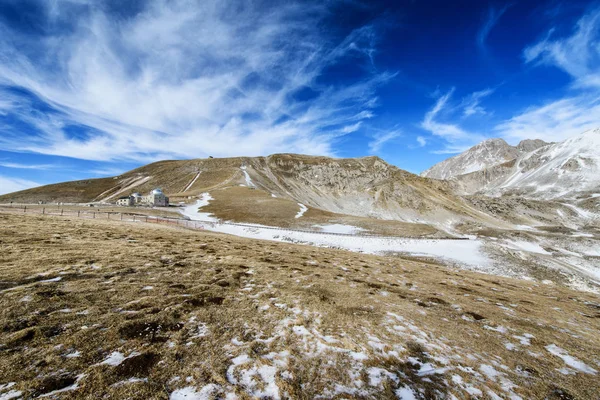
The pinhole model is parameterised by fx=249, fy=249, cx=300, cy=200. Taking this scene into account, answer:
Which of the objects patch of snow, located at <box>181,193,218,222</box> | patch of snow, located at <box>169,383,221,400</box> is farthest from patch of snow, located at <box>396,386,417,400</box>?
patch of snow, located at <box>181,193,218,222</box>

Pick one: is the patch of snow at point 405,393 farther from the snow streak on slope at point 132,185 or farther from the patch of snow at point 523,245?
the snow streak on slope at point 132,185

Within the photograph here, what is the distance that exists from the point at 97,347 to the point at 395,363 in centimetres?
642

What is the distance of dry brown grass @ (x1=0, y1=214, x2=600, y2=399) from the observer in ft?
15.0

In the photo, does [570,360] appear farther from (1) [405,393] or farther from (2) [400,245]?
(2) [400,245]

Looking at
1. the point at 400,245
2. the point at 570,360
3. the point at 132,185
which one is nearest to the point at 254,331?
the point at 570,360

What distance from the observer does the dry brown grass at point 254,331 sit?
459cm

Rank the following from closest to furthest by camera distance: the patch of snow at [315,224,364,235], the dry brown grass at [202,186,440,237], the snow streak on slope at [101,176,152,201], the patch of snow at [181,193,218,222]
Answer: the patch of snow at [315,224,364,235], the dry brown grass at [202,186,440,237], the patch of snow at [181,193,218,222], the snow streak on slope at [101,176,152,201]

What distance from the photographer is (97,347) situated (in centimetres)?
511

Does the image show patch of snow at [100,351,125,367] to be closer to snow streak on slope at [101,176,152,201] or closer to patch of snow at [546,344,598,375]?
patch of snow at [546,344,598,375]

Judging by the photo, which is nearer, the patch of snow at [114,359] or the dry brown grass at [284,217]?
the patch of snow at [114,359]

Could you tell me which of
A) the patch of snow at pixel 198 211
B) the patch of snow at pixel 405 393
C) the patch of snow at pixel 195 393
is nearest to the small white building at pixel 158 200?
the patch of snow at pixel 198 211

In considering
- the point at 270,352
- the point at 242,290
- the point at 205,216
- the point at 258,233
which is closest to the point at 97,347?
the point at 270,352

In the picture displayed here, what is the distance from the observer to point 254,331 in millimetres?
6512

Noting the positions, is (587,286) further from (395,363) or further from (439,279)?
(395,363)
